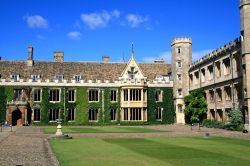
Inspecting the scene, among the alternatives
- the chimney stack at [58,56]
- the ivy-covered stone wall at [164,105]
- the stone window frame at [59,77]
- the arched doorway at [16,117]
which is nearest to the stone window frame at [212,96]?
the ivy-covered stone wall at [164,105]

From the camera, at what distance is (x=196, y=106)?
156 feet

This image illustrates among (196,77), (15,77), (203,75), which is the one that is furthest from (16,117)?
(203,75)

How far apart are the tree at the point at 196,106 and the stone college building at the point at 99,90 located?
0.80m

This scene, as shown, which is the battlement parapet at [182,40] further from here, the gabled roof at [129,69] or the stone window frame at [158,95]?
the stone window frame at [158,95]

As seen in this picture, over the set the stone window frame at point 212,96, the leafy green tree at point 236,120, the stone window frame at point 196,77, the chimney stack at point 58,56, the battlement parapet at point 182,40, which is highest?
the battlement parapet at point 182,40

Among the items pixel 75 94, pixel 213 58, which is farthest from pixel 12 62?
pixel 213 58

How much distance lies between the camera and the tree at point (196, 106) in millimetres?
46969

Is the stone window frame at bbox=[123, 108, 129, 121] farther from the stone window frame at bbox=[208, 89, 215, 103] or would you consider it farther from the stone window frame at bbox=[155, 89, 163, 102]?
the stone window frame at bbox=[208, 89, 215, 103]

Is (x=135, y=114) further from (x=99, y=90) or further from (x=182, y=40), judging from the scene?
(x=182, y=40)

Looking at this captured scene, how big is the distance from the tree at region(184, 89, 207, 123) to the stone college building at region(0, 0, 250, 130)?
0.80m

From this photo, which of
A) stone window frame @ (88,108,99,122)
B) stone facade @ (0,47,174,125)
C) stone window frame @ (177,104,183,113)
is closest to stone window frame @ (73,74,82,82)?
stone facade @ (0,47,174,125)

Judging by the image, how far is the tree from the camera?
154 feet

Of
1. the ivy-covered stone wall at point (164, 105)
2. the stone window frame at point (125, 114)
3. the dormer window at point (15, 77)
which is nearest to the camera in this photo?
the dormer window at point (15, 77)

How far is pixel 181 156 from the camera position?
1438 centimetres
